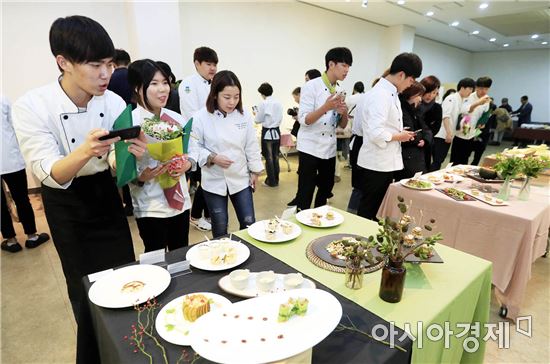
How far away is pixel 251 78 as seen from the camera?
566 cm

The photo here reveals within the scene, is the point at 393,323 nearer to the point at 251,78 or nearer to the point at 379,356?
the point at 379,356

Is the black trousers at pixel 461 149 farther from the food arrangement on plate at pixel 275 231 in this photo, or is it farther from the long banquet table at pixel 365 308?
the food arrangement on plate at pixel 275 231

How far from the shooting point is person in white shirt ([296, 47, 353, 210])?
2.45 metres

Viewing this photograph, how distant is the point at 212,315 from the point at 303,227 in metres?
0.81

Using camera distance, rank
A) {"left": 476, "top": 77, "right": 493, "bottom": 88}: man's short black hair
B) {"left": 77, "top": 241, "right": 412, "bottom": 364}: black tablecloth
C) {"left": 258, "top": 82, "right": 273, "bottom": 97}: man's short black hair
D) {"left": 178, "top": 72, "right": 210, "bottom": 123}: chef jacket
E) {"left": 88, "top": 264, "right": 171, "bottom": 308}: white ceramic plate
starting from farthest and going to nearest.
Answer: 1. {"left": 258, "top": 82, "right": 273, "bottom": 97}: man's short black hair
2. {"left": 476, "top": 77, "right": 493, "bottom": 88}: man's short black hair
3. {"left": 178, "top": 72, "right": 210, "bottom": 123}: chef jacket
4. {"left": 88, "top": 264, "right": 171, "bottom": 308}: white ceramic plate
5. {"left": 77, "top": 241, "right": 412, "bottom": 364}: black tablecloth

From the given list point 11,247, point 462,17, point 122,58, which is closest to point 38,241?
point 11,247

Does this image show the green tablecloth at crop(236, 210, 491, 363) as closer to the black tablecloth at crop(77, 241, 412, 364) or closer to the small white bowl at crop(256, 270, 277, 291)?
the black tablecloth at crop(77, 241, 412, 364)

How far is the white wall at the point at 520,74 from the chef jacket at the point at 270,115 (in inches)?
477

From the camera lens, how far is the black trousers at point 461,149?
4473 mm

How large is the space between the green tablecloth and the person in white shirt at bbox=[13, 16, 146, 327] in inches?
24.0

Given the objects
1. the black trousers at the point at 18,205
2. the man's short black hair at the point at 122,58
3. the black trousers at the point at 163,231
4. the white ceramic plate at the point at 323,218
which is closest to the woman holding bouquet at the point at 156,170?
the black trousers at the point at 163,231

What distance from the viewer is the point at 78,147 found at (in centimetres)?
107

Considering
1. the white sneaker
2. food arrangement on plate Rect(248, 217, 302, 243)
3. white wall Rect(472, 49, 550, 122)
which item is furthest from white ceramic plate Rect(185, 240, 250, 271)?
white wall Rect(472, 49, 550, 122)

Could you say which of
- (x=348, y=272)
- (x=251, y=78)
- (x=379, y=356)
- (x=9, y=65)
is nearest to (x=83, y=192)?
(x=348, y=272)
